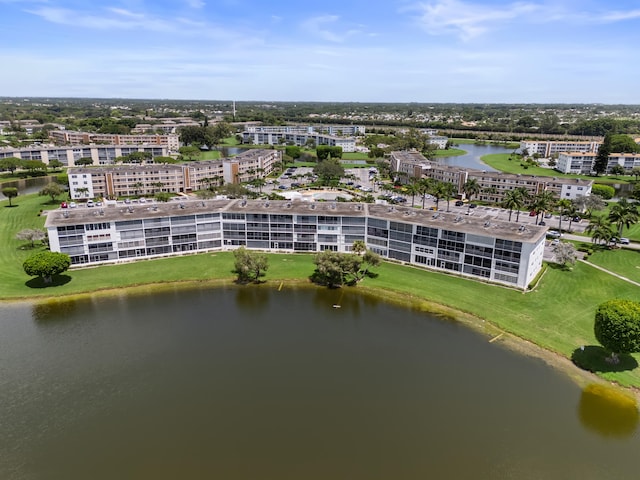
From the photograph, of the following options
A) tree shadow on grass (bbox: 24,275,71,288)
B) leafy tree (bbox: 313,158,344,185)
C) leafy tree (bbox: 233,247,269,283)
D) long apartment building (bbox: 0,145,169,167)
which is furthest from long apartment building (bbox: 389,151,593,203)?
long apartment building (bbox: 0,145,169,167)

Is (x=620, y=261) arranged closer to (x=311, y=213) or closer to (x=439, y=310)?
(x=439, y=310)

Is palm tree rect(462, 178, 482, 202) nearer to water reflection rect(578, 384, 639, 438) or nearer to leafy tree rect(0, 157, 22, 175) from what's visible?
water reflection rect(578, 384, 639, 438)

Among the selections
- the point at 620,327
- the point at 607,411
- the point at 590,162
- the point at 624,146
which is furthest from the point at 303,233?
the point at 624,146

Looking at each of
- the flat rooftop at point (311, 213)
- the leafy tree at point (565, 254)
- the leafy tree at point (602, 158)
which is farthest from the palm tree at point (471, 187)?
the leafy tree at point (602, 158)

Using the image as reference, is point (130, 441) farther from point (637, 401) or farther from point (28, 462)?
point (637, 401)

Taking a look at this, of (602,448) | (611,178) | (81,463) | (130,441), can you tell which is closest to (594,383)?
(602,448)

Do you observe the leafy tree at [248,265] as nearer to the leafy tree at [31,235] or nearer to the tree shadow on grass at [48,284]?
the tree shadow on grass at [48,284]
